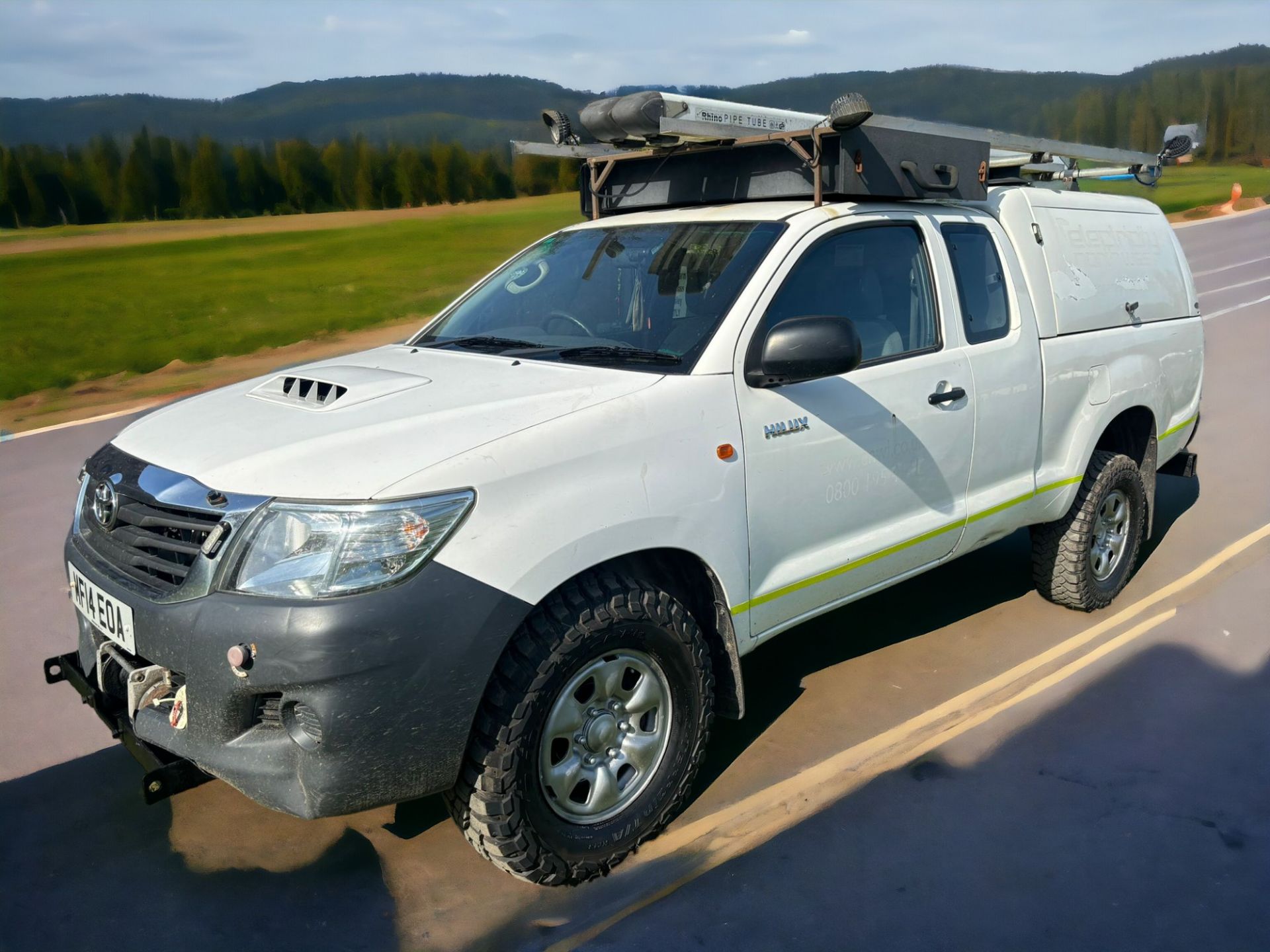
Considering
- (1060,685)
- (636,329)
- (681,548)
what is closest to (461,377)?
(636,329)

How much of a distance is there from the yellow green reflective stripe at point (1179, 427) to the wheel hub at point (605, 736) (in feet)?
12.5

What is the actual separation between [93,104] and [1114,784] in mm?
44800

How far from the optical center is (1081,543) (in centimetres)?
521

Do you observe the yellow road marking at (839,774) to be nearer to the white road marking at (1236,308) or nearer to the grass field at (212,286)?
the grass field at (212,286)

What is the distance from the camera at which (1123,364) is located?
208 inches

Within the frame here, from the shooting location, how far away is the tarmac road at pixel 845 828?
3.08m

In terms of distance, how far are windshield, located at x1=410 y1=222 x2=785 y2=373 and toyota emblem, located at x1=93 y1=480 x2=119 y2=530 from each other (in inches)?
55.1

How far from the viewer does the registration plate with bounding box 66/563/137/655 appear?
2973 millimetres

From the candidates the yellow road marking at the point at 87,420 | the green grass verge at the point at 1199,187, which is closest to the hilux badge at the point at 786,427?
the yellow road marking at the point at 87,420

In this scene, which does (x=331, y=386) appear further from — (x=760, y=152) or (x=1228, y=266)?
(x=1228, y=266)

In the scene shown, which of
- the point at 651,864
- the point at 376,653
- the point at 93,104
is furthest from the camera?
the point at 93,104

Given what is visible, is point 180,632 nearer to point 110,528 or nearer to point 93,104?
point 110,528

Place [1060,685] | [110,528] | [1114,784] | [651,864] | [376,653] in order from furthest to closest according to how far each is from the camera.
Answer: [1060,685] → [1114,784] → [651,864] → [110,528] → [376,653]

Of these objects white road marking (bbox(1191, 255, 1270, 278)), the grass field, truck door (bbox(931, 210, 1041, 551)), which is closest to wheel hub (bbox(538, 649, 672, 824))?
truck door (bbox(931, 210, 1041, 551))
